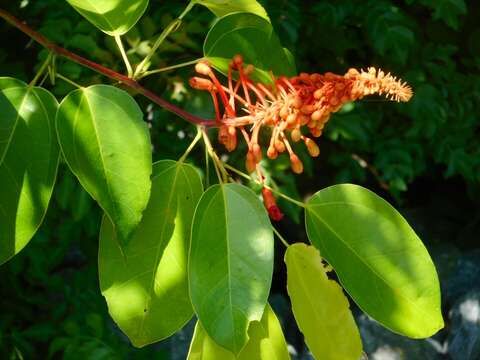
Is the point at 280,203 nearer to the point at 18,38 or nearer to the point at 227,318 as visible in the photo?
the point at 18,38

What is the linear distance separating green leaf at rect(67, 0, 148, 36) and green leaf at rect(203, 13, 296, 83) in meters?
0.10

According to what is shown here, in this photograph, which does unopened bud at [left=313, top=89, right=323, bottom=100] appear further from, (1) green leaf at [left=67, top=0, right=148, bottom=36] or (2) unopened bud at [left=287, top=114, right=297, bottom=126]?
(1) green leaf at [left=67, top=0, right=148, bottom=36]

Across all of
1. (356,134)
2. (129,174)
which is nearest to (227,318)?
(129,174)

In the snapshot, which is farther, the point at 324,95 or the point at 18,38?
the point at 18,38

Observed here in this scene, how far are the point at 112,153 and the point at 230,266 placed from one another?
0.57 ft

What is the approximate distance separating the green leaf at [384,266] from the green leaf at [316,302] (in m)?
0.02

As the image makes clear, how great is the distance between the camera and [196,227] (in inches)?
31.7

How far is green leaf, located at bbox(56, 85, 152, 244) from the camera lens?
0.77m

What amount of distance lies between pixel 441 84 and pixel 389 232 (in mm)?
1991

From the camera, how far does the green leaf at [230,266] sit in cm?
79

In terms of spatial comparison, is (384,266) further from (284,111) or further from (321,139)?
(321,139)

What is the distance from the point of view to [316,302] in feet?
2.83

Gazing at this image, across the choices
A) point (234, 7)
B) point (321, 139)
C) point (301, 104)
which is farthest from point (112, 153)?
point (321, 139)

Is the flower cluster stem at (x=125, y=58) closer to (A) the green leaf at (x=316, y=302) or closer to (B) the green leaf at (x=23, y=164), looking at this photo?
(B) the green leaf at (x=23, y=164)
